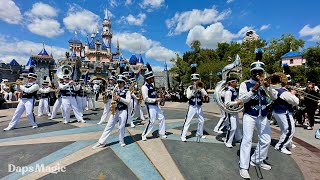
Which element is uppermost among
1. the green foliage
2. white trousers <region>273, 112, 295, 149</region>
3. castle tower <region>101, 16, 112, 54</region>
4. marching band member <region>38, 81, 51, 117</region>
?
castle tower <region>101, 16, 112, 54</region>

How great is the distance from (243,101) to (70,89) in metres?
7.05

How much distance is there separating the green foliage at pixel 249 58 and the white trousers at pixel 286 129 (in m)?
9.59

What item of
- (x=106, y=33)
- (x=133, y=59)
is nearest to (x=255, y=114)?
(x=133, y=59)

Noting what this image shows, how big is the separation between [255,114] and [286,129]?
1863mm

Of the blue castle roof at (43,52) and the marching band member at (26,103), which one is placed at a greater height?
the blue castle roof at (43,52)

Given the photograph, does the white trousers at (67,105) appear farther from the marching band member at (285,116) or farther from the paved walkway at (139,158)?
the marching band member at (285,116)

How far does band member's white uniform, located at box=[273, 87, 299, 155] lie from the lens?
4809 millimetres

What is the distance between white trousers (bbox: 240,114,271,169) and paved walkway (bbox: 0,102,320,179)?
0.88 feet

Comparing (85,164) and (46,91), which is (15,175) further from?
(46,91)

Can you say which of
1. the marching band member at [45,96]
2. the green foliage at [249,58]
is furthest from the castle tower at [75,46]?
the marching band member at [45,96]

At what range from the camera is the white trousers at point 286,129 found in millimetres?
4811

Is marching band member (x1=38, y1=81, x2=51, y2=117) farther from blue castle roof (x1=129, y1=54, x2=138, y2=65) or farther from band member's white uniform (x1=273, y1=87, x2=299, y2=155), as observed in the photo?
blue castle roof (x1=129, y1=54, x2=138, y2=65)

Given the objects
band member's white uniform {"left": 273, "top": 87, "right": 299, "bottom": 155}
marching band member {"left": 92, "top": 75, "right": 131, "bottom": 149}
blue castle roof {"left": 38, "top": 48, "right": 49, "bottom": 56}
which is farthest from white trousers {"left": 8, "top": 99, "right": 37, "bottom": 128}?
blue castle roof {"left": 38, "top": 48, "right": 49, "bottom": 56}

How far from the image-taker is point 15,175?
11.3 ft
